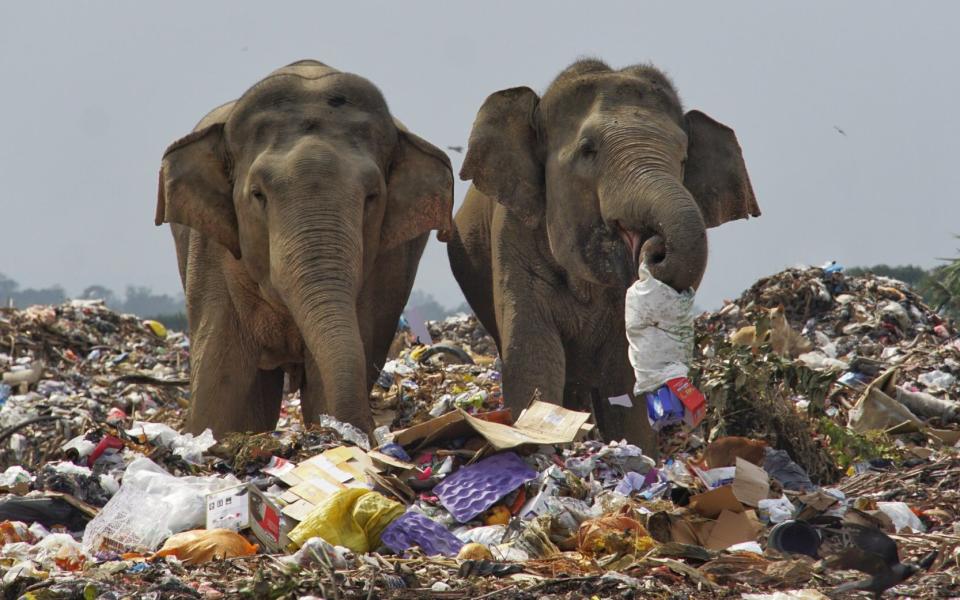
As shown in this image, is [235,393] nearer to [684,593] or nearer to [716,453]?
[716,453]

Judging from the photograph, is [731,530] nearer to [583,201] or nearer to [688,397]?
[688,397]

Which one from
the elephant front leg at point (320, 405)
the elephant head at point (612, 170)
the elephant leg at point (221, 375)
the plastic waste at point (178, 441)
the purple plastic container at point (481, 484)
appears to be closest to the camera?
the purple plastic container at point (481, 484)

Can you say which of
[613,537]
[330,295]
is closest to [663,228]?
[330,295]

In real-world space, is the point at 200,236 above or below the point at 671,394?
above

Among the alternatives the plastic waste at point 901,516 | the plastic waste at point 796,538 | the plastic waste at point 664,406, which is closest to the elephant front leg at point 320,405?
the plastic waste at point 664,406

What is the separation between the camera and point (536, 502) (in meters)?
7.10

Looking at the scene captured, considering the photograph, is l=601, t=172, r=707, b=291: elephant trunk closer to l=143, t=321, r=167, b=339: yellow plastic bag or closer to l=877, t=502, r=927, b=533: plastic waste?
l=877, t=502, r=927, b=533: plastic waste

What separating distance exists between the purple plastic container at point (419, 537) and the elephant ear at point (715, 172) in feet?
13.1

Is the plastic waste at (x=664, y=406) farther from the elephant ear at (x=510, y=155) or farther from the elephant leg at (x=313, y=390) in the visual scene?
the elephant leg at (x=313, y=390)

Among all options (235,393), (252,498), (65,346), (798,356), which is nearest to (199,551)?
(252,498)

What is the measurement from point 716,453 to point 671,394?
1.63 ft

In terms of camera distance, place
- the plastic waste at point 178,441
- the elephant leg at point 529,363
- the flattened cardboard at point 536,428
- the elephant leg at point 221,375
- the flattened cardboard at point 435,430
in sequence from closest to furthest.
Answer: the flattened cardboard at point 536,428 → the flattened cardboard at point 435,430 → the plastic waste at point 178,441 → the elephant leg at point 529,363 → the elephant leg at point 221,375

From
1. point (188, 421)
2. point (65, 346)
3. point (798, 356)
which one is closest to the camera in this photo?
point (188, 421)

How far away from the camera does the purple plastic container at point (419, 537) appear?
6.56 meters
